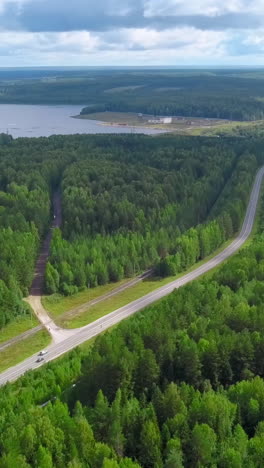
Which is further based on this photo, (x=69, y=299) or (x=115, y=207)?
(x=115, y=207)

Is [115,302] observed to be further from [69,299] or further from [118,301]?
[69,299]

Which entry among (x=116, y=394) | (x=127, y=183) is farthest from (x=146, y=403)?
(x=127, y=183)

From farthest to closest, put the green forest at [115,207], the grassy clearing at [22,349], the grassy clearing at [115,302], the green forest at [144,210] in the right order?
the green forest at [144,210]
the green forest at [115,207]
the grassy clearing at [115,302]
the grassy clearing at [22,349]

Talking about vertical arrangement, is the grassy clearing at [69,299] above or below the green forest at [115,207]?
below

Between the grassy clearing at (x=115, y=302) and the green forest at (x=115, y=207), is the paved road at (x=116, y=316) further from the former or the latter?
the green forest at (x=115, y=207)

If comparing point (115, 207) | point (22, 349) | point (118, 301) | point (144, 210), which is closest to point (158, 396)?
point (22, 349)

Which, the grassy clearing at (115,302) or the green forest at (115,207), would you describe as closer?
the grassy clearing at (115,302)

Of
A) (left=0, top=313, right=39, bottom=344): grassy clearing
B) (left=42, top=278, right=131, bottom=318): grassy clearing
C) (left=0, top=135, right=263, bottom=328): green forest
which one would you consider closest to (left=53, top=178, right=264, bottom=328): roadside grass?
(left=0, top=135, right=263, bottom=328): green forest

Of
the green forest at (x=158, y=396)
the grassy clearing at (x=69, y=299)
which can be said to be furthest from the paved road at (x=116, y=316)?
the grassy clearing at (x=69, y=299)
